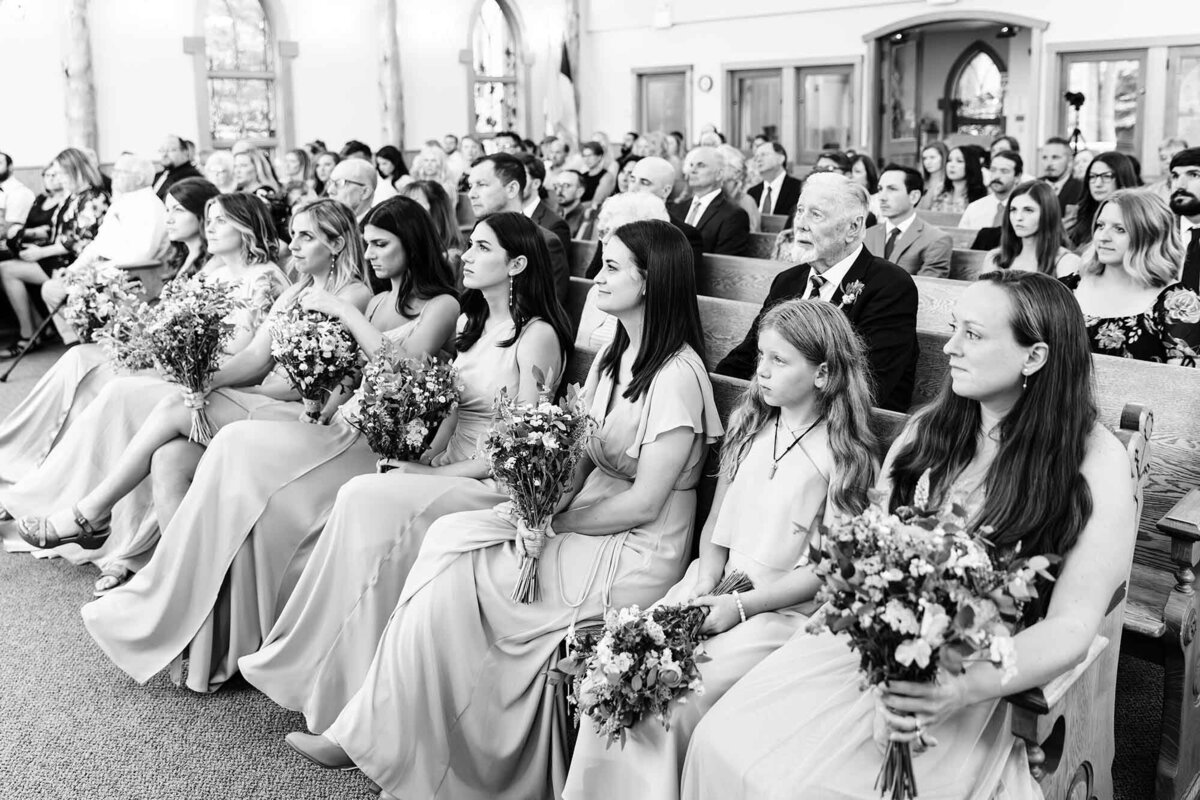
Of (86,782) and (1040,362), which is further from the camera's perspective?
(86,782)

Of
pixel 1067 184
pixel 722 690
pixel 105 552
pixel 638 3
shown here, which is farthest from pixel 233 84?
pixel 722 690

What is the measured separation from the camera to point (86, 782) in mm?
3037

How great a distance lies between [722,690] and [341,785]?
1.17m

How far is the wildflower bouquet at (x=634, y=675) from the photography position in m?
2.26

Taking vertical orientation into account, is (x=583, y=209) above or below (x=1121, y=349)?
above

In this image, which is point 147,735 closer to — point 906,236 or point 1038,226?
point 1038,226

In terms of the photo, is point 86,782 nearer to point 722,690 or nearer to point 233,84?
point 722,690

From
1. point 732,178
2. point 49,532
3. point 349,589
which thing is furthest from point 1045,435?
point 732,178

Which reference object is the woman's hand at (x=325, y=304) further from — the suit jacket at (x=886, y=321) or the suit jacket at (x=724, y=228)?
the suit jacket at (x=724, y=228)

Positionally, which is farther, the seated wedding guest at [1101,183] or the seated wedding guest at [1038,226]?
the seated wedding guest at [1101,183]

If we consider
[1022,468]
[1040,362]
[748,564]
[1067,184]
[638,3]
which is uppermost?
[638,3]

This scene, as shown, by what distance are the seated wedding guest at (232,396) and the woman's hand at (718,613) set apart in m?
2.00

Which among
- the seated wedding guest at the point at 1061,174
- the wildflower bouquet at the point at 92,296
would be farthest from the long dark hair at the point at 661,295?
the seated wedding guest at the point at 1061,174

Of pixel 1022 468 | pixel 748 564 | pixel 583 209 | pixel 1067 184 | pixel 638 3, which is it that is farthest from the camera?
pixel 638 3
